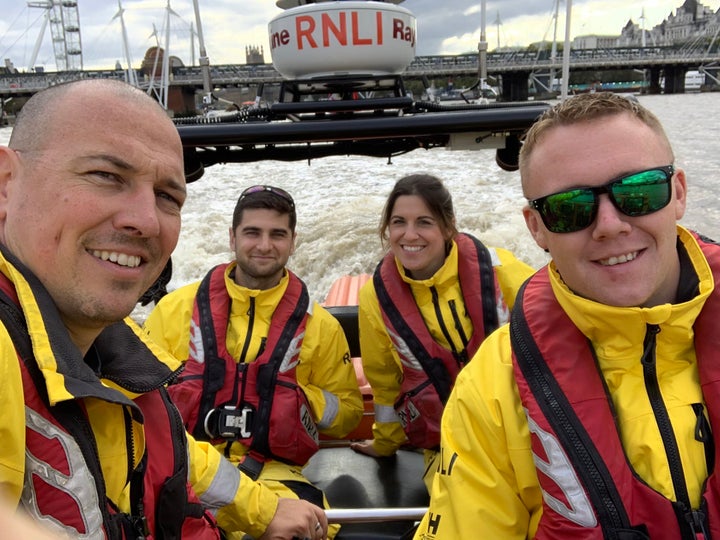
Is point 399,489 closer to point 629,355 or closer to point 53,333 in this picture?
point 629,355

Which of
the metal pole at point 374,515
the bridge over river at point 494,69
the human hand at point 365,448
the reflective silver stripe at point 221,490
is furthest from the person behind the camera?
the bridge over river at point 494,69

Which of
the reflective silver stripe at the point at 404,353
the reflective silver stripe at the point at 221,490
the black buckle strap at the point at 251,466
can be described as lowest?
the black buckle strap at the point at 251,466

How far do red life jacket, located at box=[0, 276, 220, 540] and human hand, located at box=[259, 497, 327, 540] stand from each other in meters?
0.49

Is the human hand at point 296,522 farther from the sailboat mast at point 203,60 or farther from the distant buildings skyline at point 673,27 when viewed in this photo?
the distant buildings skyline at point 673,27

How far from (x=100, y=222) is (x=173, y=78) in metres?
23.9

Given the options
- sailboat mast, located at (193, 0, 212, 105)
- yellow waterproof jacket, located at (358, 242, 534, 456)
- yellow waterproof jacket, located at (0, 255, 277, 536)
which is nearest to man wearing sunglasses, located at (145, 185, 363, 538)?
yellow waterproof jacket, located at (358, 242, 534, 456)

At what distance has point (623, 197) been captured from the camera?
1.08 metres

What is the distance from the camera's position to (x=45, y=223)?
3.33 ft

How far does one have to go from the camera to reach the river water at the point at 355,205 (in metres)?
7.07

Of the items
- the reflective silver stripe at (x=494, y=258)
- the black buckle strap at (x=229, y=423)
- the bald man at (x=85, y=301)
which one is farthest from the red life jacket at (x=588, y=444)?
the black buckle strap at (x=229, y=423)

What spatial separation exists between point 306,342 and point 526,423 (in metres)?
1.27

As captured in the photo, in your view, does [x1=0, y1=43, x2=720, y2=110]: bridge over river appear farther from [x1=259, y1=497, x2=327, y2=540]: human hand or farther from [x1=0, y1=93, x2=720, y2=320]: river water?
[x1=259, y1=497, x2=327, y2=540]: human hand

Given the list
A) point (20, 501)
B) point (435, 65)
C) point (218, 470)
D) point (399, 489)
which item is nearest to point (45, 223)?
point (20, 501)

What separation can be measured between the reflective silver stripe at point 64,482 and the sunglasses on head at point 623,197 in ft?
3.45
